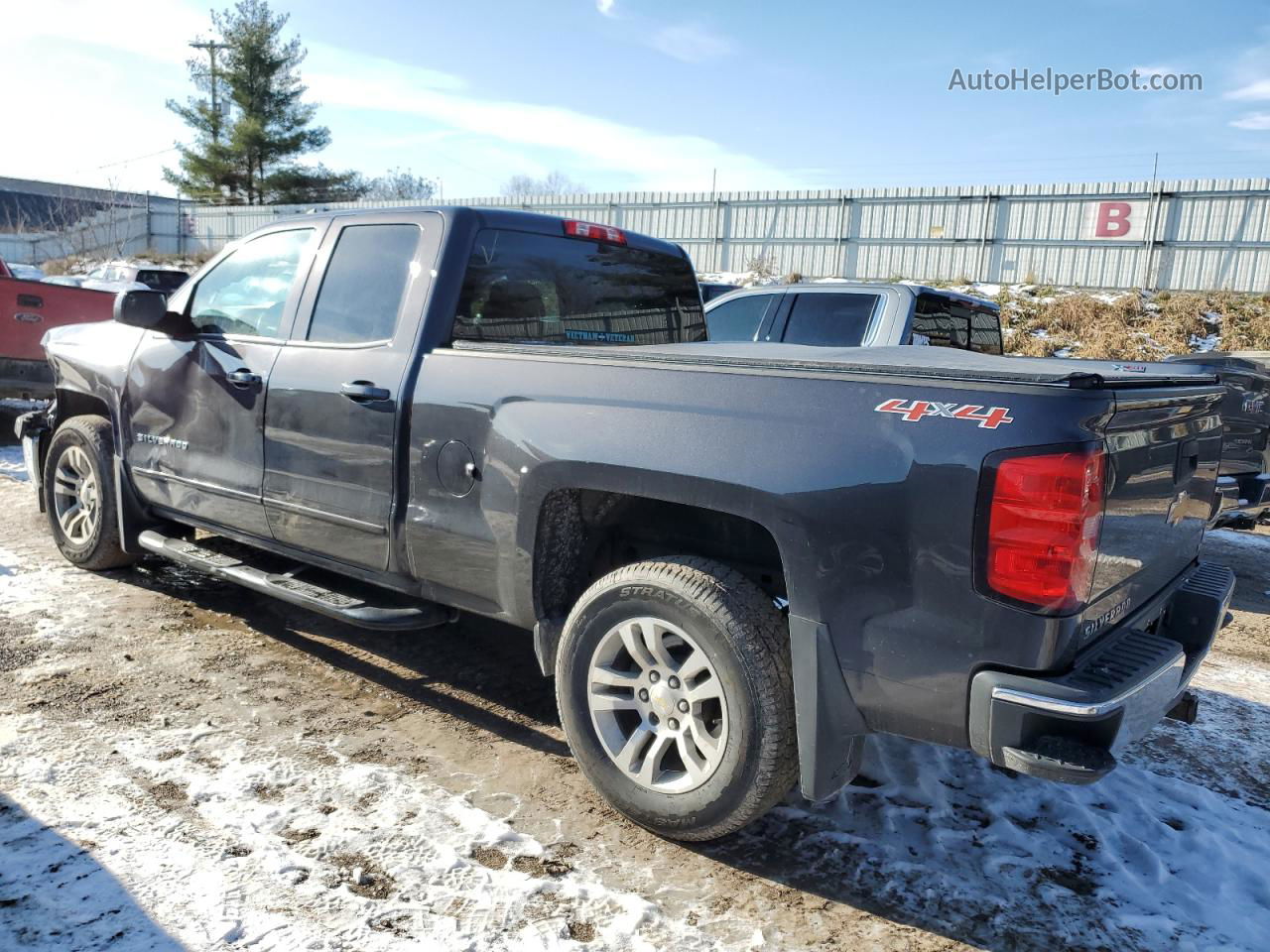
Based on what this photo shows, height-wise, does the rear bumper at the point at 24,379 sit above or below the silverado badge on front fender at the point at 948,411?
below

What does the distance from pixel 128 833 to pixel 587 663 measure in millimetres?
1482

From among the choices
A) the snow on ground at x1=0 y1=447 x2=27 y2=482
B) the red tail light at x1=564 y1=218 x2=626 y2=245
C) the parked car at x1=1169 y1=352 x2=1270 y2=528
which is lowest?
the snow on ground at x1=0 y1=447 x2=27 y2=482

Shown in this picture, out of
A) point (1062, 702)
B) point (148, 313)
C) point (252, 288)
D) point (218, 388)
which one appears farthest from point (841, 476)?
point (148, 313)

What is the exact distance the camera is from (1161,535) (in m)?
2.85

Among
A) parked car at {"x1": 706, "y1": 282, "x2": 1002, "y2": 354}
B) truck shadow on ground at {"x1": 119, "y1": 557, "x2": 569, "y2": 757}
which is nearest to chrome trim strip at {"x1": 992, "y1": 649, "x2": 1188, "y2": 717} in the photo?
truck shadow on ground at {"x1": 119, "y1": 557, "x2": 569, "y2": 757}

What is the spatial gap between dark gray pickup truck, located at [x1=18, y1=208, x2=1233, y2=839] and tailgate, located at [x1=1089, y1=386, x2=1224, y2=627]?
0.06ft

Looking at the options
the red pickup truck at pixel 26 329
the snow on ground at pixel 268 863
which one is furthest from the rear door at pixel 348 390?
the red pickup truck at pixel 26 329

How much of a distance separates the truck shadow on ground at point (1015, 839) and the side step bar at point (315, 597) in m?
0.49

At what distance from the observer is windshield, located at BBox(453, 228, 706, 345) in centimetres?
369

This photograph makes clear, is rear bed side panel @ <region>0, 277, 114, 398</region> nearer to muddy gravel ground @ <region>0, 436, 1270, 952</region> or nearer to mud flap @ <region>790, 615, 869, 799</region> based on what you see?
muddy gravel ground @ <region>0, 436, 1270, 952</region>

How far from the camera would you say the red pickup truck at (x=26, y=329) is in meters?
8.89

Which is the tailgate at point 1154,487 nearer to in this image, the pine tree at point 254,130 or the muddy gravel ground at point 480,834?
the muddy gravel ground at point 480,834

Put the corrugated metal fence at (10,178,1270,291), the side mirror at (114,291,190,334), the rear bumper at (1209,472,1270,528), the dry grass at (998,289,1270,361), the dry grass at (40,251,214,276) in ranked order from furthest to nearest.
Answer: the dry grass at (40,251,214,276), the corrugated metal fence at (10,178,1270,291), the dry grass at (998,289,1270,361), the rear bumper at (1209,472,1270,528), the side mirror at (114,291,190,334)

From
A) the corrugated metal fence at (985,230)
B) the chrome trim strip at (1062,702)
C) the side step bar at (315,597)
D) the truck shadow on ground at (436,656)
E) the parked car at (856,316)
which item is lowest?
the truck shadow on ground at (436,656)
